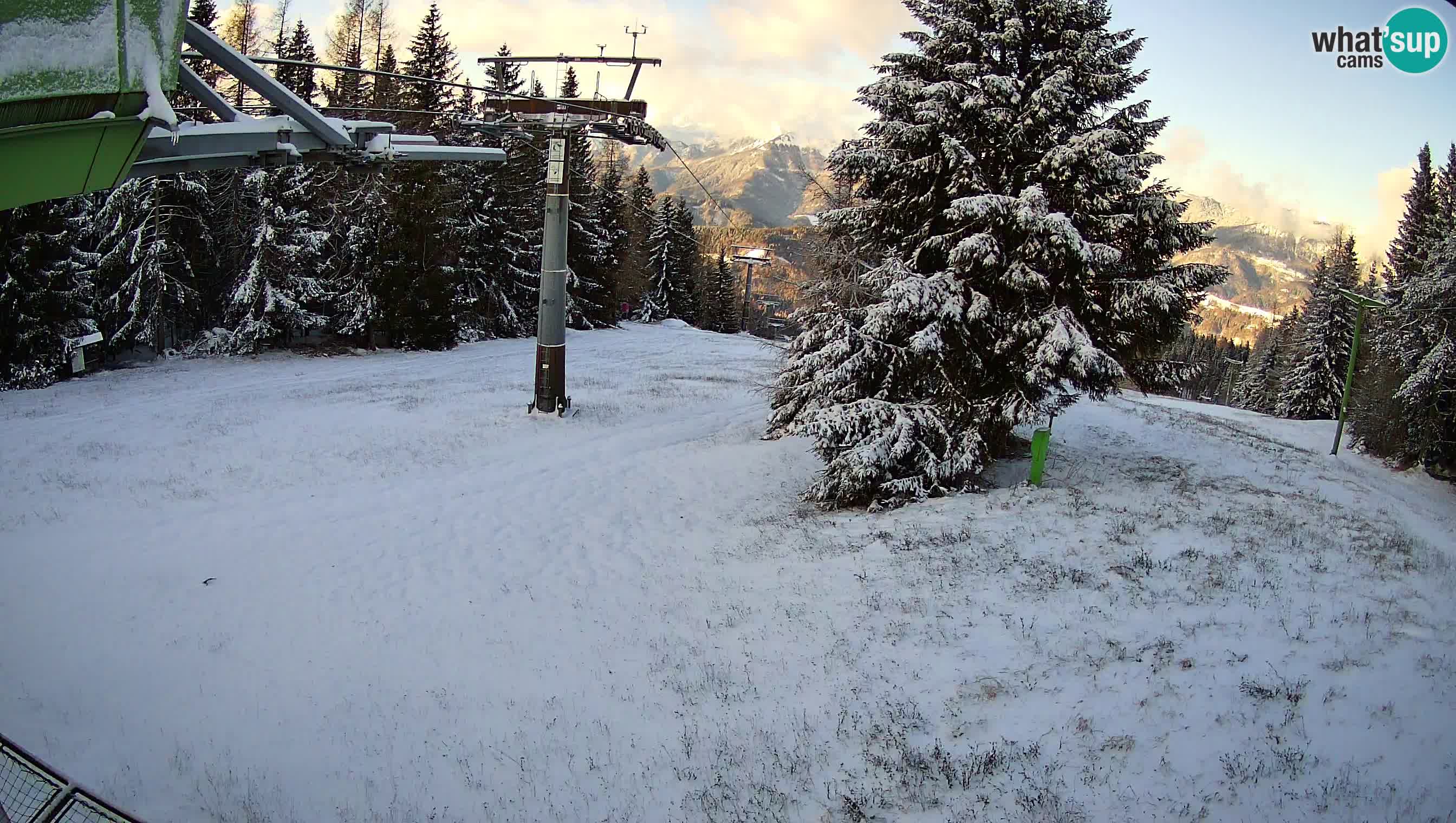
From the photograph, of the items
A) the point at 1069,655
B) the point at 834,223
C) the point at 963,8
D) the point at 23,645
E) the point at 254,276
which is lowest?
the point at 23,645

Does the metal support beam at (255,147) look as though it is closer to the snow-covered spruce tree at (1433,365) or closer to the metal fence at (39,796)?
the metal fence at (39,796)

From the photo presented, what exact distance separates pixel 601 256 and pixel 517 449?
112ft

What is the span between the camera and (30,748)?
6527 millimetres

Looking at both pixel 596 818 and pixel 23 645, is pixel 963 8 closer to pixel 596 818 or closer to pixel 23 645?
pixel 596 818

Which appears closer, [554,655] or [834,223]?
[554,655]

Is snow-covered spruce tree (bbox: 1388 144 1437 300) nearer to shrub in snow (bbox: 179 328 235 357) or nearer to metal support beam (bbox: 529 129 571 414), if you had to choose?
metal support beam (bbox: 529 129 571 414)

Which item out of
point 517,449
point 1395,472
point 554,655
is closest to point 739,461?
point 517,449

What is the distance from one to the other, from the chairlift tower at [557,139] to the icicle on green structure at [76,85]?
50.8ft

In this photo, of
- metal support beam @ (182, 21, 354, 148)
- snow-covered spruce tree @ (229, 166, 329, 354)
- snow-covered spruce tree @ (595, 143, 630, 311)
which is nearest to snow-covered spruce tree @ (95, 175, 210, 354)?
snow-covered spruce tree @ (229, 166, 329, 354)

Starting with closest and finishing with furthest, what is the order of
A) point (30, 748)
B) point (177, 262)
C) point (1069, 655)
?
point (30, 748)
point (1069, 655)
point (177, 262)

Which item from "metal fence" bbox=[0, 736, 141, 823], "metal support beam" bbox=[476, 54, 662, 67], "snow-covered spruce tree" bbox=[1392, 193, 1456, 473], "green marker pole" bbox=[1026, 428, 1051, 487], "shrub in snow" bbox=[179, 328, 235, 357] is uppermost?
"metal support beam" bbox=[476, 54, 662, 67]

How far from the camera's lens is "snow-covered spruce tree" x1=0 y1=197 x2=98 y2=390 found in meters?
21.6

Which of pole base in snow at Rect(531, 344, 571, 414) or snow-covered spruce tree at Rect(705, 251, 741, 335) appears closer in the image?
pole base in snow at Rect(531, 344, 571, 414)

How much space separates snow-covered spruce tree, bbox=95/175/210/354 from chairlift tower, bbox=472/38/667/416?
16.4 metres
